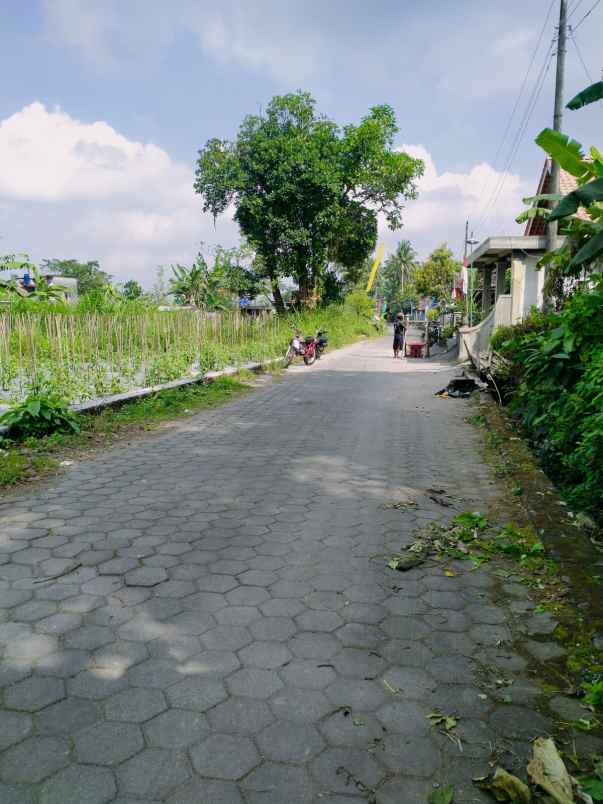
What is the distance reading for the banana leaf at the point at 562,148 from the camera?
536 cm

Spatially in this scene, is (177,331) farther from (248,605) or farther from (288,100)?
(288,100)

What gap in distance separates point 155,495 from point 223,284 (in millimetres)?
25652

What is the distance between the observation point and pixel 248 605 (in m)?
3.26

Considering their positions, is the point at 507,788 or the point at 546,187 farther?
the point at 546,187

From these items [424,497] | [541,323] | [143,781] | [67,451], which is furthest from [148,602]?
[541,323]

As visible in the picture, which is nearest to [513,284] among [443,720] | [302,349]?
[302,349]

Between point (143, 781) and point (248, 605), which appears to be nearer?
point (143, 781)

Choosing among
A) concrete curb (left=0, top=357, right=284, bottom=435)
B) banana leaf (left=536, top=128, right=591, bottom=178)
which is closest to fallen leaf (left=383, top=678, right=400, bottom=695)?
banana leaf (left=536, top=128, right=591, bottom=178)

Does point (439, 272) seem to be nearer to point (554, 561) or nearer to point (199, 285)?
point (199, 285)

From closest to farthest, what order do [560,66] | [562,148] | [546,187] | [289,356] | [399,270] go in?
[562,148] < [560,66] < [289,356] < [546,187] < [399,270]

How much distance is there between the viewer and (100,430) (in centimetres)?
771

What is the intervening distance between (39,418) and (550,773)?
647 centimetres

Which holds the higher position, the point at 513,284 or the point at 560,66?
the point at 560,66

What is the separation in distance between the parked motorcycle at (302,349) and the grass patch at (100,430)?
272 inches
